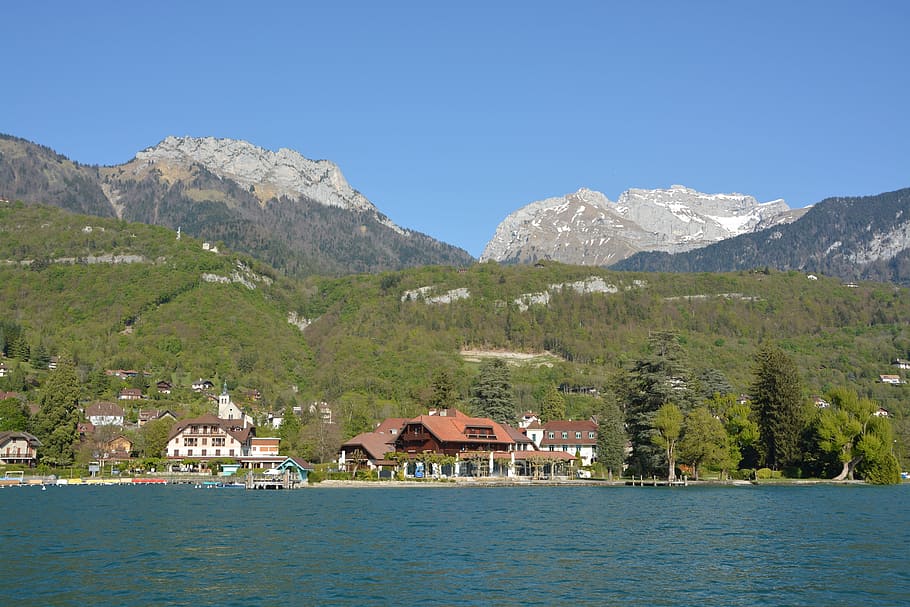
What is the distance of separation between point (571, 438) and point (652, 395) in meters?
29.4

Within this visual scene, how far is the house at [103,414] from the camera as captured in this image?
412 feet

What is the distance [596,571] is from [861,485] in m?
68.7

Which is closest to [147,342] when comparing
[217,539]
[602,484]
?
[602,484]

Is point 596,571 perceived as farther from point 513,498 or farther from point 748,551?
point 513,498

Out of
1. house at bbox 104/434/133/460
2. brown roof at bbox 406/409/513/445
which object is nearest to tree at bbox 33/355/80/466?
house at bbox 104/434/133/460

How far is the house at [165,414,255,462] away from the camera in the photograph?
119 m

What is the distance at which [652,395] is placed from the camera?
9638cm

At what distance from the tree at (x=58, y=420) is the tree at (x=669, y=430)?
65.7m

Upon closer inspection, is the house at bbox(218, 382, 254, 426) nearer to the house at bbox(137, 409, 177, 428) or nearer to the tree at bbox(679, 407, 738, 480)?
the house at bbox(137, 409, 177, 428)

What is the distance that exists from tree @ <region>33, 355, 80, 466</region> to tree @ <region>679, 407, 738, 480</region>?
225ft

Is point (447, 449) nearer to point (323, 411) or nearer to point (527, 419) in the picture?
point (323, 411)

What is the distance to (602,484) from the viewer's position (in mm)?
96062

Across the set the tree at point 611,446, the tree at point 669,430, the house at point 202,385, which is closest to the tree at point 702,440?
the tree at point 669,430

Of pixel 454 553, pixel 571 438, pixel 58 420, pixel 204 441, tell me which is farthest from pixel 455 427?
pixel 454 553
